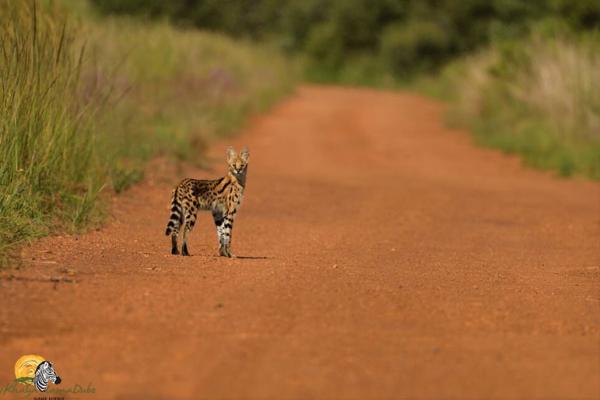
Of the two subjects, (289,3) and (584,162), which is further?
(289,3)

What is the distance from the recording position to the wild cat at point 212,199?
8.26 m

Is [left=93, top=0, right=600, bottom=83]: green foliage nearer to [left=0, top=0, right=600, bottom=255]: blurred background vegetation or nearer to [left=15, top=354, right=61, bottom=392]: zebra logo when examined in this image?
[left=0, top=0, right=600, bottom=255]: blurred background vegetation

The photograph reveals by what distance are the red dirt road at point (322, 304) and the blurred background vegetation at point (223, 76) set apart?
2.42ft

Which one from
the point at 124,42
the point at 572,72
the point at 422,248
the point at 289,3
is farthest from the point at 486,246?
the point at 289,3

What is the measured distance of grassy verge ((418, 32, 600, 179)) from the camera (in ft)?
65.4

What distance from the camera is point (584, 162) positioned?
18594 millimetres

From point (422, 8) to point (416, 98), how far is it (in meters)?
13.0

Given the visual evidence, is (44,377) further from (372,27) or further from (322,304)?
(372,27)

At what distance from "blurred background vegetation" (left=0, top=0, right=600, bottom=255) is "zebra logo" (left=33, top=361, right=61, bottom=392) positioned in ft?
7.64

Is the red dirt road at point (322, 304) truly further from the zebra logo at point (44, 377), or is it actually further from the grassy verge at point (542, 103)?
the grassy verge at point (542, 103)

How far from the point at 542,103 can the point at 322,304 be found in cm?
1639

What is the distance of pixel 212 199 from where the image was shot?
8.41m

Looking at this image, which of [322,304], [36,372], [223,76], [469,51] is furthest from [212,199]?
[469,51]

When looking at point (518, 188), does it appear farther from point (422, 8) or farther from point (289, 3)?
point (289, 3)
